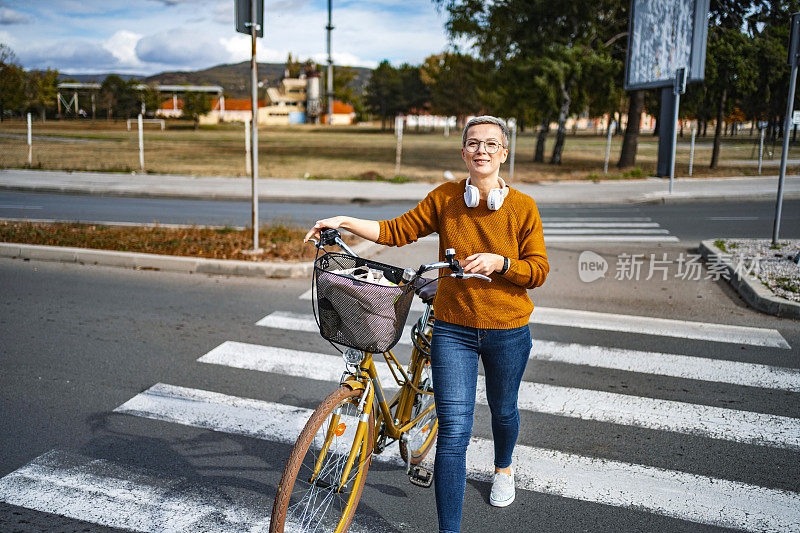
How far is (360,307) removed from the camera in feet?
9.05

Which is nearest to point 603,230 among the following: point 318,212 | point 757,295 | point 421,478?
point 757,295

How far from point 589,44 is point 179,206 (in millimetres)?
16700

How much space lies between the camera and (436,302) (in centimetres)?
323

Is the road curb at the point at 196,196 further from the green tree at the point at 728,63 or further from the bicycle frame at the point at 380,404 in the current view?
the bicycle frame at the point at 380,404

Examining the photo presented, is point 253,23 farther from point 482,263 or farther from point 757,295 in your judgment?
point 482,263

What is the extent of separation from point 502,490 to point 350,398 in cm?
117

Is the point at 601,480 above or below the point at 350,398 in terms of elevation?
below

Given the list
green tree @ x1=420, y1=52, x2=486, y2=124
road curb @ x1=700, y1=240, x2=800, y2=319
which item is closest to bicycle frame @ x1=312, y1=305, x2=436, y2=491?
road curb @ x1=700, y1=240, x2=800, y2=319

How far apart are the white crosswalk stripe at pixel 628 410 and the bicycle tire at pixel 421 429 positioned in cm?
101

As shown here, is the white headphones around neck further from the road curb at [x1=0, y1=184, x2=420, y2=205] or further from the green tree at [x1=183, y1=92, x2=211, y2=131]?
the green tree at [x1=183, y1=92, x2=211, y2=131]

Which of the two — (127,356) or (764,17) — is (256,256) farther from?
(764,17)

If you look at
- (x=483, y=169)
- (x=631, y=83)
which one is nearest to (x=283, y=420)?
(x=483, y=169)

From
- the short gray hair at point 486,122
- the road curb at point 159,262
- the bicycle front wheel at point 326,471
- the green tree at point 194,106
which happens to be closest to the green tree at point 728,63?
the road curb at point 159,262

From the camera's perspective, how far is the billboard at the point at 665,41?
19.4 meters
